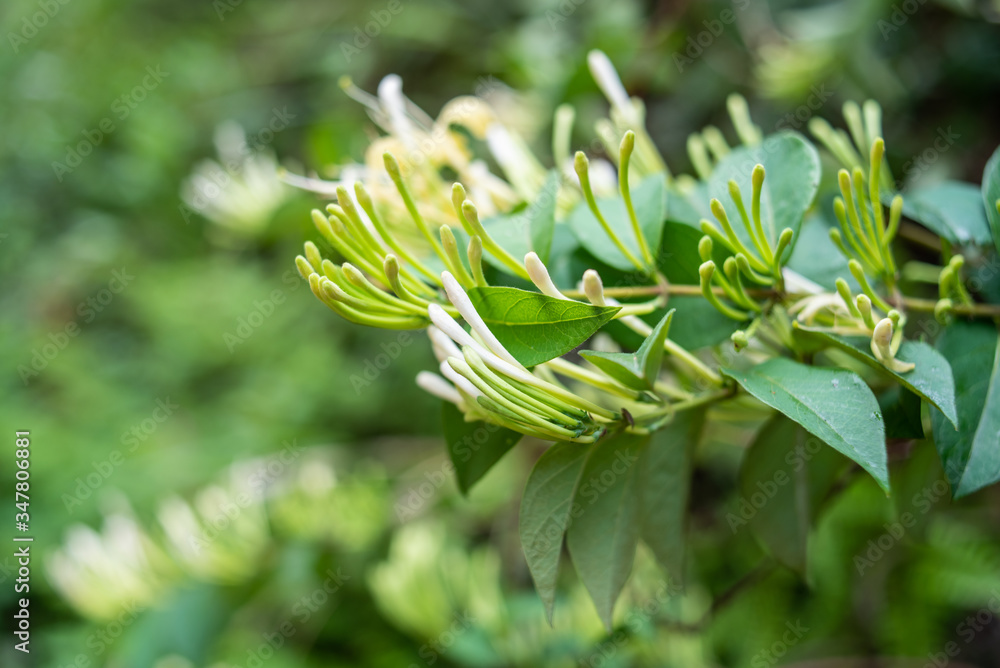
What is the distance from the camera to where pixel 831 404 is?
27 centimetres

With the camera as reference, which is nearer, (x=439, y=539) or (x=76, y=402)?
(x=439, y=539)

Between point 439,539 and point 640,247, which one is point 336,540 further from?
point 640,247

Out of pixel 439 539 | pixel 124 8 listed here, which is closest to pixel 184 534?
pixel 439 539

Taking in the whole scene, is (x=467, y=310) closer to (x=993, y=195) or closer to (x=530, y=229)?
(x=530, y=229)

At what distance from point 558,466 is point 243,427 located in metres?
1.20

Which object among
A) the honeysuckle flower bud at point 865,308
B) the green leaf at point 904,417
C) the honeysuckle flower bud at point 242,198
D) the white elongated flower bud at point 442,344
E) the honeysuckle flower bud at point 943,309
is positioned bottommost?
the green leaf at point 904,417

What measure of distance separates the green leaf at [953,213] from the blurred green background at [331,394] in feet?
0.48

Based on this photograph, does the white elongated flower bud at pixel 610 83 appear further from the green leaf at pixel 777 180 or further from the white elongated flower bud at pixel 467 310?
the white elongated flower bud at pixel 467 310

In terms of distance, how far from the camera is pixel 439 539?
80 centimetres

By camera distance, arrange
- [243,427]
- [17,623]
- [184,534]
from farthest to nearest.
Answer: [243,427] < [17,623] < [184,534]

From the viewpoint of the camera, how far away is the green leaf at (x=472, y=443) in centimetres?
36

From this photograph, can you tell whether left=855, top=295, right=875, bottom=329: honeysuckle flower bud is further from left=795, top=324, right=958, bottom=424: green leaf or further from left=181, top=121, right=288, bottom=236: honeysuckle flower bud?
left=181, top=121, right=288, bottom=236: honeysuckle flower bud

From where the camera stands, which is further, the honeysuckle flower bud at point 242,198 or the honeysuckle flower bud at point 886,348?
the honeysuckle flower bud at point 242,198

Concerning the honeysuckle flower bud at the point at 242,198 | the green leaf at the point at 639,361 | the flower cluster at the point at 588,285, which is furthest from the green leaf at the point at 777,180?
the honeysuckle flower bud at the point at 242,198
